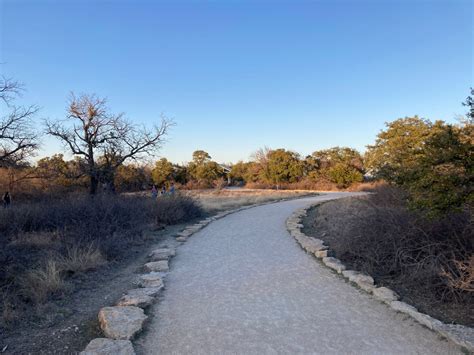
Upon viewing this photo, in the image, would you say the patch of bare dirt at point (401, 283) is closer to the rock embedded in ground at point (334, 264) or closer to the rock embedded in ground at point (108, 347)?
the rock embedded in ground at point (334, 264)

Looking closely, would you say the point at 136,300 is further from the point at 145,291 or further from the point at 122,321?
the point at 122,321

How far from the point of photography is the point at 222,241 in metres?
8.72

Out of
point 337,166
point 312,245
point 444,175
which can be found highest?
point 337,166

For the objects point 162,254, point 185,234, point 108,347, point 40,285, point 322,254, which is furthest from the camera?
point 185,234

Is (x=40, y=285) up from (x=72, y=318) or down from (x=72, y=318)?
up

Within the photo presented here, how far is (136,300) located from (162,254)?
273 centimetres

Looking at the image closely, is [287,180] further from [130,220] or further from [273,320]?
→ [273,320]

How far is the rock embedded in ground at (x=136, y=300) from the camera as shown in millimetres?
4336

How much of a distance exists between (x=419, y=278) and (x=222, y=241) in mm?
5012

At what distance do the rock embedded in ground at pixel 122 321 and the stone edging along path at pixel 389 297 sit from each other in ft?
10.5

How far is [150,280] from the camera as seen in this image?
5402mm

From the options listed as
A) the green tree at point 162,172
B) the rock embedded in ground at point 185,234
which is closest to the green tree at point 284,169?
the green tree at point 162,172

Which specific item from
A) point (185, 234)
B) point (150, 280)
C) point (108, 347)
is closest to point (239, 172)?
point (185, 234)

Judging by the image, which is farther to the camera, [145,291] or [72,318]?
[145,291]
